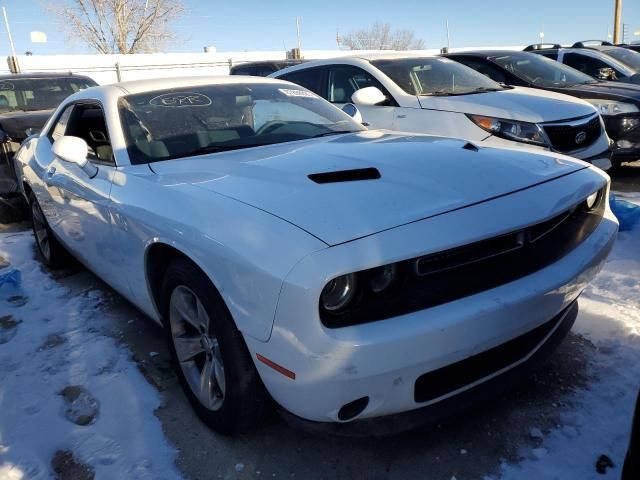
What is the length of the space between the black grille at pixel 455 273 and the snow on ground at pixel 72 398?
1055 mm

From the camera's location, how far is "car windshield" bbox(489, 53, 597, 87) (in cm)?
711

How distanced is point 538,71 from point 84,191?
6.25 meters

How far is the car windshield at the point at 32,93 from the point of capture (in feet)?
25.0

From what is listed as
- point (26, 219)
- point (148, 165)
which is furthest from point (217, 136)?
point (26, 219)

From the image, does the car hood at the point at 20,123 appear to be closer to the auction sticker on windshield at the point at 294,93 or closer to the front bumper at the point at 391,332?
the auction sticker on windshield at the point at 294,93

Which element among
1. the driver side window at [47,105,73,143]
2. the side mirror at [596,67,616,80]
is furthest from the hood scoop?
the side mirror at [596,67,616,80]

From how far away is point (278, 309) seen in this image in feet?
5.64

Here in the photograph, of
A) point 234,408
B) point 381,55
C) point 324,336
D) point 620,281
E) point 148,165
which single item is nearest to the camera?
point 324,336

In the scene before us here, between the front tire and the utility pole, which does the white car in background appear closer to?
the front tire

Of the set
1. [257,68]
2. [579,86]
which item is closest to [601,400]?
[579,86]

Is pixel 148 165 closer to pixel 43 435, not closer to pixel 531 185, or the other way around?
pixel 43 435

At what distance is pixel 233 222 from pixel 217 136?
1237 mm

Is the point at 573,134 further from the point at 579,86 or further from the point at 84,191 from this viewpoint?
the point at 84,191

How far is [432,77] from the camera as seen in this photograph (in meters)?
5.95
